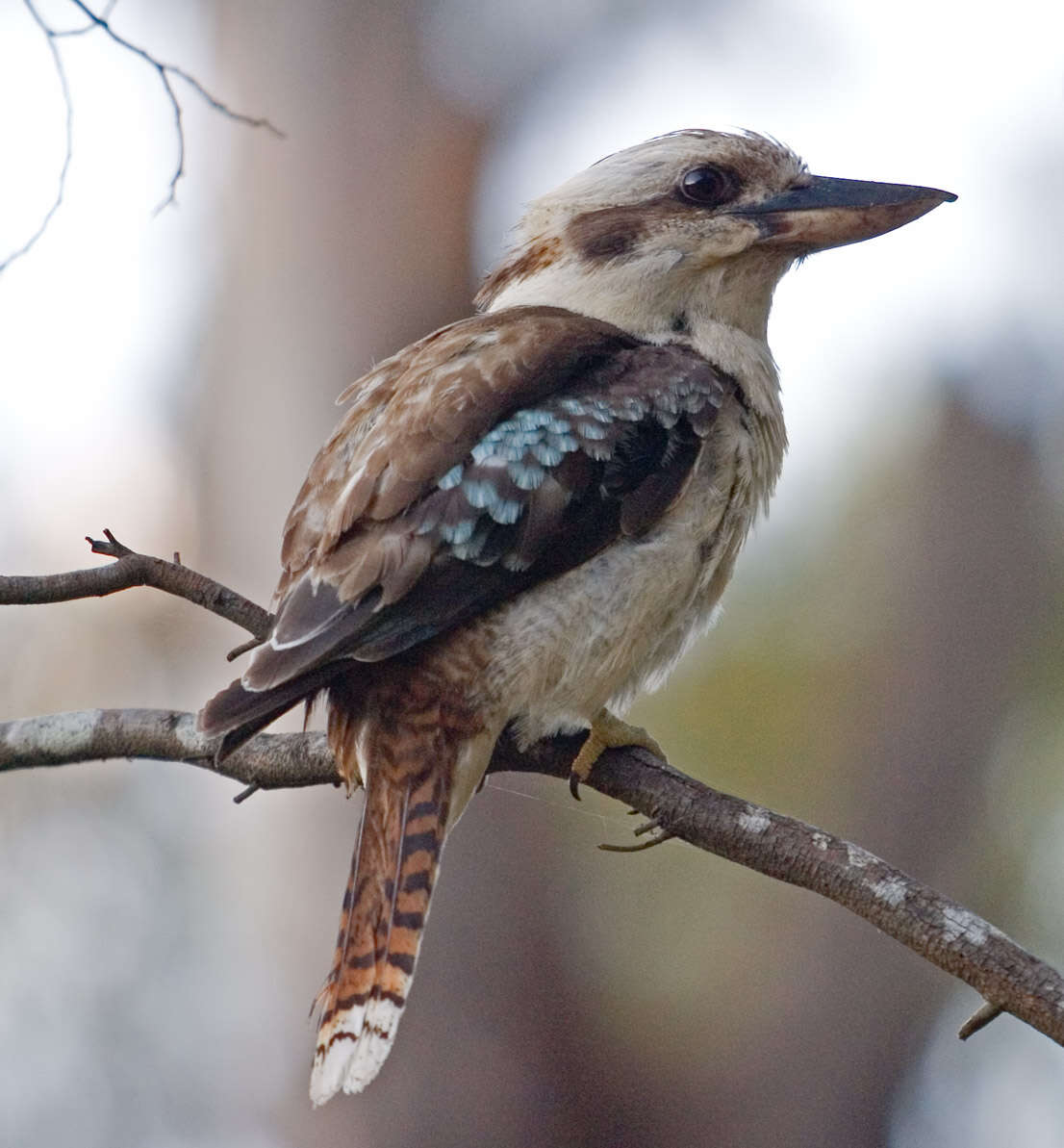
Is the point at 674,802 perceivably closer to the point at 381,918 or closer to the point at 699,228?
the point at 381,918

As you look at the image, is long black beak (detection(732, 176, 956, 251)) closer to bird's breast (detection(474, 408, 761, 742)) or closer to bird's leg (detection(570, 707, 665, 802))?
bird's breast (detection(474, 408, 761, 742))

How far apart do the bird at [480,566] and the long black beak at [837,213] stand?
0.24m

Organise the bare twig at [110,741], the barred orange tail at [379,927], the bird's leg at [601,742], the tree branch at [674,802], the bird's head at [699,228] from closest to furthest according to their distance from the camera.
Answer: the tree branch at [674,802]
the barred orange tail at [379,927]
the bare twig at [110,741]
the bird's leg at [601,742]
the bird's head at [699,228]

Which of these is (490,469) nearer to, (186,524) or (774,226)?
(774,226)

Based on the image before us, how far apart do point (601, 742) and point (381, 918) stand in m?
0.41

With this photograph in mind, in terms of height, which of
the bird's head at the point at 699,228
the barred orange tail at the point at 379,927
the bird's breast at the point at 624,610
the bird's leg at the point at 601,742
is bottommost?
the barred orange tail at the point at 379,927

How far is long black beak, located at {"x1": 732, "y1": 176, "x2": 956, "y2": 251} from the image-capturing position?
279 centimetres

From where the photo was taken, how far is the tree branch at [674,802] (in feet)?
5.80

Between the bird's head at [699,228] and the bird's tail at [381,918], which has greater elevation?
the bird's head at [699,228]

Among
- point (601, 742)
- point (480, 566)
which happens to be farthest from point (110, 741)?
point (601, 742)

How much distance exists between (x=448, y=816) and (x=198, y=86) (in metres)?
1.18

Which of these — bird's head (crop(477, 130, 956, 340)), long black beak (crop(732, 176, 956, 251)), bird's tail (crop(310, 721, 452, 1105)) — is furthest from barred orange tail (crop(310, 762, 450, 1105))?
long black beak (crop(732, 176, 956, 251))

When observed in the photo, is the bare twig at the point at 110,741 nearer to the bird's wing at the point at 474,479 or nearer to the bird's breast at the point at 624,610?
the bird's wing at the point at 474,479

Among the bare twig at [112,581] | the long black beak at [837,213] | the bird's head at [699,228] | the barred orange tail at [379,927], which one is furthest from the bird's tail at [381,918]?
the long black beak at [837,213]
